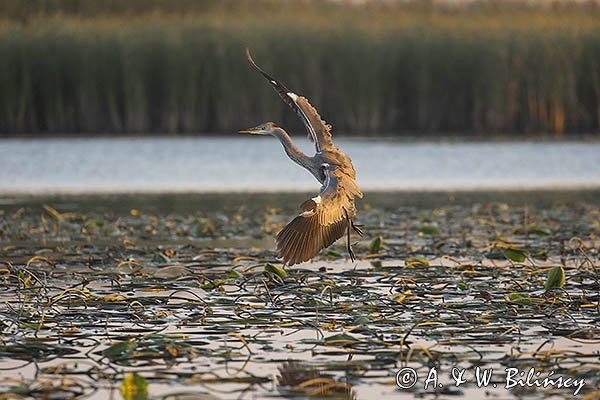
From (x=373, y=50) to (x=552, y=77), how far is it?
3286 mm

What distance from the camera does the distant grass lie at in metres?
21.9

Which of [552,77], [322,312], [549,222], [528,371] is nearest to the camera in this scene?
[528,371]

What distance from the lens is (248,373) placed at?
5176 millimetres

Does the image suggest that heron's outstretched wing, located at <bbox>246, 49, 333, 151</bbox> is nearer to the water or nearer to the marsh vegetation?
the marsh vegetation

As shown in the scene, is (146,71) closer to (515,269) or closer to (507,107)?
(507,107)

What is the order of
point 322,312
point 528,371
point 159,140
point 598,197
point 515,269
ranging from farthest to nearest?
point 159,140, point 598,197, point 515,269, point 322,312, point 528,371

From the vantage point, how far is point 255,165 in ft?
60.2

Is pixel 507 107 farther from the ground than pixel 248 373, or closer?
farther from the ground

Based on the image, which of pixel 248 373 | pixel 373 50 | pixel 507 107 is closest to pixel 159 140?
pixel 373 50
